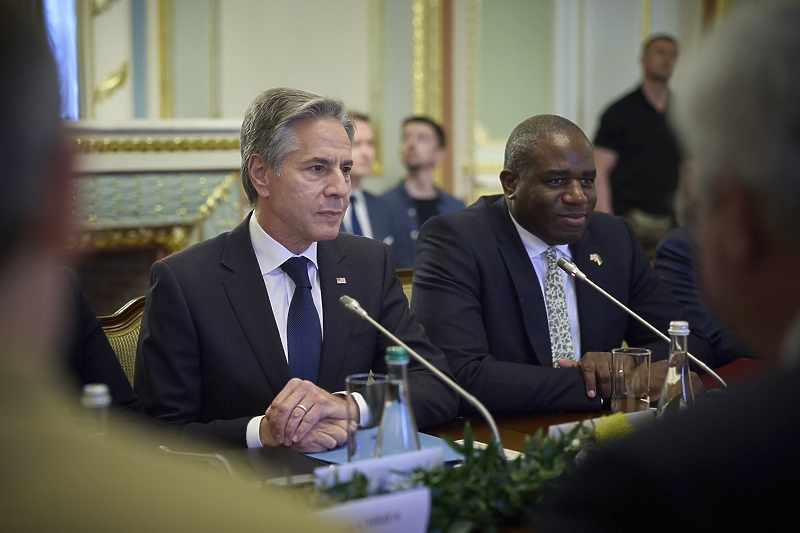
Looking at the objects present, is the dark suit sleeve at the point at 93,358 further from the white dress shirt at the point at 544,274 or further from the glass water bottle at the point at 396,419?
the white dress shirt at the point at 544,274

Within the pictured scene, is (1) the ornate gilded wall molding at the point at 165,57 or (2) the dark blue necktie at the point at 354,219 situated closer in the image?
(2) the dark blue necktie at the point at 354,219

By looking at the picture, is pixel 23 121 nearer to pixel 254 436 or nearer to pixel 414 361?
pixel 254 436

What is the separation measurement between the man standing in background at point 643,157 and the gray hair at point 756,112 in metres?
5.43

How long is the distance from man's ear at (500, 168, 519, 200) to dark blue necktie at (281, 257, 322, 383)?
79cm

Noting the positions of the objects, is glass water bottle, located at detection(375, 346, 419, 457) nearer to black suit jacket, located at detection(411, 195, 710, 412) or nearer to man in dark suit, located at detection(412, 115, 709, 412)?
black suit jacket, located at detection(411, 195, 710, 412)

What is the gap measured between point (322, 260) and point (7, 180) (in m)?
1.79

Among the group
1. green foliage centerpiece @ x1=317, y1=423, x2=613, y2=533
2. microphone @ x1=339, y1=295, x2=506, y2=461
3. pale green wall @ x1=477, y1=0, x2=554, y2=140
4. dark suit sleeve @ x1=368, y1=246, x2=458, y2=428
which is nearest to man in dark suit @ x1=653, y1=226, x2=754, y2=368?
dark suit sleeve @ x1=368, y1=246, x2=458, y2=428

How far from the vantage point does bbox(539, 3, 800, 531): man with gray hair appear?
799mm

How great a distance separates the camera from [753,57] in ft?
2.81

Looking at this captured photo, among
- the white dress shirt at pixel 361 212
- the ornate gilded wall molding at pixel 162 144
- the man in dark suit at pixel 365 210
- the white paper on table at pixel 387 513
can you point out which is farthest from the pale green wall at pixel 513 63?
the white paper on table at pixel 387 513

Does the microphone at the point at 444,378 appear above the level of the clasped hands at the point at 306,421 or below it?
above

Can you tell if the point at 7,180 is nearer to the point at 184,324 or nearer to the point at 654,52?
the point at 184,324

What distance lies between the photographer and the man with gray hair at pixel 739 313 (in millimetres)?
799

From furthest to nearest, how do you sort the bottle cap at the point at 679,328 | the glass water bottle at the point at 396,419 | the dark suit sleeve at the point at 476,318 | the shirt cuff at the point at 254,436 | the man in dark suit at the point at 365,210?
the man in dark suit at the point at 365,210 < the dark suit sleeve at the point at 476,318 < the shirt cuff at the point at 254,436 < the bottle cap at the point at 679,328 < the glass water bottle at the point at 396,419
